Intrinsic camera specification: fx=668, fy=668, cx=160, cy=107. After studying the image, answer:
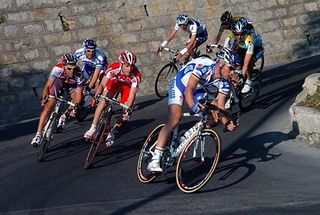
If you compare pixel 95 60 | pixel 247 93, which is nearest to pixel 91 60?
pixel 95 60

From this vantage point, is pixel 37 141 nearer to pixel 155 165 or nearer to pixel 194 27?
pixel 155 165

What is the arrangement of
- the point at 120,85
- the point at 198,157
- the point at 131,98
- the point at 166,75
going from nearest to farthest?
the point at 198,157
the point at 131,98
the point at 120,85
the point at 166,75

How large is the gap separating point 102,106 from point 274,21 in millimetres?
10661

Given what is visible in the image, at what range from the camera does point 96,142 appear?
1095 cm

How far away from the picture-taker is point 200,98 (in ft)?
31.6

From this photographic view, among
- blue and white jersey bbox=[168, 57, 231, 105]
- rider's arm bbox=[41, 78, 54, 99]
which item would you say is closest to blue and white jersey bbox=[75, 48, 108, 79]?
rider's arm bbox=[41, 78, 54, 99]

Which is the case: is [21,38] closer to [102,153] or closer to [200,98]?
[102,153]

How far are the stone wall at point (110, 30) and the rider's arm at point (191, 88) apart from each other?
8.72 m

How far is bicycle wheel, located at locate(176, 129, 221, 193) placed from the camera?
29.8 feet

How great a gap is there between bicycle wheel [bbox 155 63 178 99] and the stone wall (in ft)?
5.24

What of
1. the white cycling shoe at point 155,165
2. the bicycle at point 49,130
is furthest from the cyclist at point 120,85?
the white cycling shoe at point 155,165

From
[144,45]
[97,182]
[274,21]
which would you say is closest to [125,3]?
[144,45]

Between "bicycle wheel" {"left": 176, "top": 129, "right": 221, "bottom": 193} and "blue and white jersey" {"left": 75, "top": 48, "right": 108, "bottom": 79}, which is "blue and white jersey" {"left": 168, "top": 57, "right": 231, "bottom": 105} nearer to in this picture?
"bicycle wheel" {"left": 176, "top": 129, "right": 221, "bottom": 193}

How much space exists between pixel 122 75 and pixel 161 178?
274 centimetres
